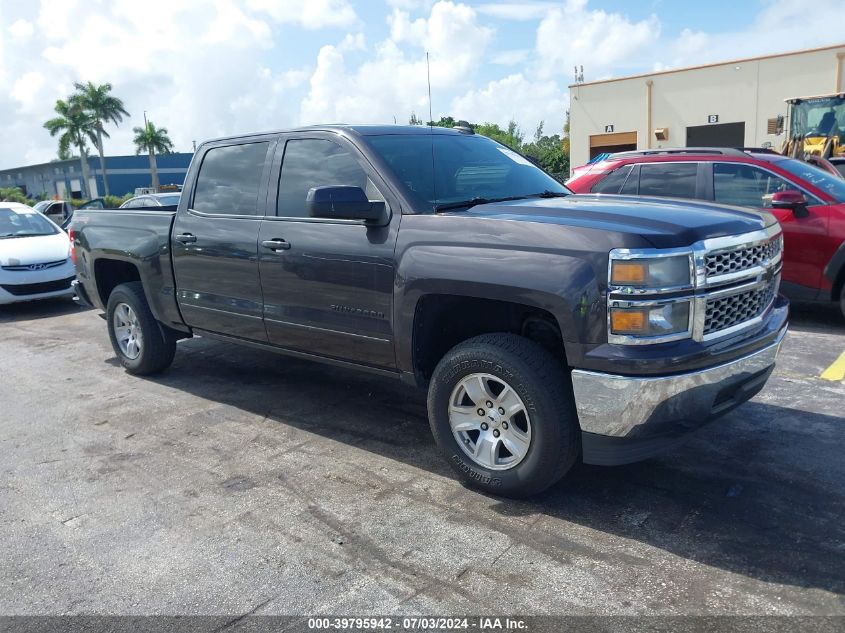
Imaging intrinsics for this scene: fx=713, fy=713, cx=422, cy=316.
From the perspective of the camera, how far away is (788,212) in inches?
281

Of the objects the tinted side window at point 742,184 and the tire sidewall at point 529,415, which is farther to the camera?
the tinted side window at point 742,184

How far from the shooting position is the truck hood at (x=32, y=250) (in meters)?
10.1

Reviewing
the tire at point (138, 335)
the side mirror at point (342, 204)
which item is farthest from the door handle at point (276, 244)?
the tire at point (138, 335)

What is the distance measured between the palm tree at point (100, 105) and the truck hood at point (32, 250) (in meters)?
57.7

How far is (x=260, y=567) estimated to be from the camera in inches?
125

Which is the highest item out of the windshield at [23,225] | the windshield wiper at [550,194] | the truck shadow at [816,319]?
the windshield wiper at [550,194]

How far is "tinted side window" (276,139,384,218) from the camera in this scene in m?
4.43

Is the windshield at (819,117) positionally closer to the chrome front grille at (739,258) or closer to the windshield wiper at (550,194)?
the windshield wiper at (550,194)

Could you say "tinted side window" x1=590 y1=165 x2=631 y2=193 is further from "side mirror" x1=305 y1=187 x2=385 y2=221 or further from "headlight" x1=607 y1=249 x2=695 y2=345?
"headlight" x1=607 y1=249 x2=695 y2=345

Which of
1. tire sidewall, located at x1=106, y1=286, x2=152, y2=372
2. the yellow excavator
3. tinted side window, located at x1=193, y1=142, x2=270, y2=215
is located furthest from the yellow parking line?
the yellow excavator

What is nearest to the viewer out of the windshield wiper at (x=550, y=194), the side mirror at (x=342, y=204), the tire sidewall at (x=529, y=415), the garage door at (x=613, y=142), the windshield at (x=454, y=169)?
the tire sidewall at (x=529, y=415)

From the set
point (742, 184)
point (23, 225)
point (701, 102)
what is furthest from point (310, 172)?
point (701, 102)

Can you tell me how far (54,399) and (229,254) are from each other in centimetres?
222

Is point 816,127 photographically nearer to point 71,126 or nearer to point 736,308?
point 736,308
